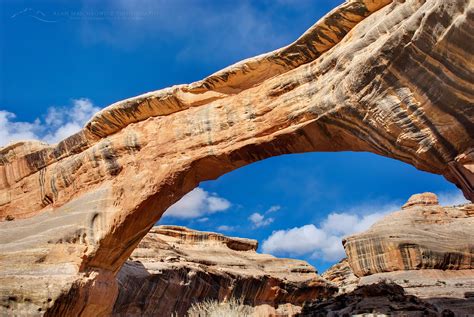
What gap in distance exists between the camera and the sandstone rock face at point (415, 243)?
76.6 feet

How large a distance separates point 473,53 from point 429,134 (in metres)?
1.59

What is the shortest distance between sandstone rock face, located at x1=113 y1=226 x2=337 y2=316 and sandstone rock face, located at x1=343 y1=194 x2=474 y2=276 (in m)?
4.00

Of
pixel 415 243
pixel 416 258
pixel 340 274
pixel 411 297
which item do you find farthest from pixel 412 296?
pixel 340 274

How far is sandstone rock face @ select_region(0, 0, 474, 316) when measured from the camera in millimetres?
7930

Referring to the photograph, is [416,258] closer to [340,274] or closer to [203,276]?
[203,276]

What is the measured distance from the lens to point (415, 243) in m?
23.6

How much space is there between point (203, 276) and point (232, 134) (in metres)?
13.2

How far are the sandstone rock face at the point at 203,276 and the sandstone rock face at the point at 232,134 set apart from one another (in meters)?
6.21

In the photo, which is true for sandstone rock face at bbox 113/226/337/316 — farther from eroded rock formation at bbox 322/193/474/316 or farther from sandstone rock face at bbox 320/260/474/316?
sandstone rock face at bbox 320/260/474/316

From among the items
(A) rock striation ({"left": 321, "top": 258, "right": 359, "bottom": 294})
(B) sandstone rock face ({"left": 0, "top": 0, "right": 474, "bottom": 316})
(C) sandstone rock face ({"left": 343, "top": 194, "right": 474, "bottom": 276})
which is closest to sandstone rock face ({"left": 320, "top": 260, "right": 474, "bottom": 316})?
(C) sandstone rock face ({"left": 343, "top": 194, "right": 474, "bottom": 276})

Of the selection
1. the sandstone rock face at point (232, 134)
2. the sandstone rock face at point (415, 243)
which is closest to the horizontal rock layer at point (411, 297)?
the sandstone rock face at point (415, 243)

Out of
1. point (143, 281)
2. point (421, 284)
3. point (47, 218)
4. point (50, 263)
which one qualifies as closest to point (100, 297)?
point (50, 263)

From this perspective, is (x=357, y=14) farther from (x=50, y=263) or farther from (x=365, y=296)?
(x=365, y=296)

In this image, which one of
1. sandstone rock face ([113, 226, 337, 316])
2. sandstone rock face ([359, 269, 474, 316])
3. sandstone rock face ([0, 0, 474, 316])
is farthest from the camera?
sandstone rock face ([113, 226, 337, 316])
